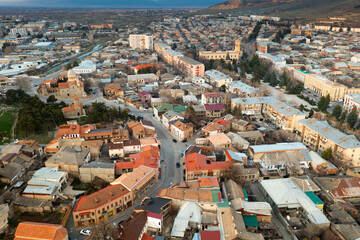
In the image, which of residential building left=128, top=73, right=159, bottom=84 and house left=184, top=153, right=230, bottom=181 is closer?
house left=184, top=153, right=230, bottom=181

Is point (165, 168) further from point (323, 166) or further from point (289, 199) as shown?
point (323, 166)

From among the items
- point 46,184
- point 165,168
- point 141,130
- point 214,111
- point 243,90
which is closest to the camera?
point 46,184

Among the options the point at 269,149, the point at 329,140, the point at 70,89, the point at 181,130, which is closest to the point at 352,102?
the point at 329,140

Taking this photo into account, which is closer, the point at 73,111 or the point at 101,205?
the point at 101,205

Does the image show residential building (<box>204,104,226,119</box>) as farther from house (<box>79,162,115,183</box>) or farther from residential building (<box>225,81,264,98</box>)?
house (<box>79,162,115,183</box>)

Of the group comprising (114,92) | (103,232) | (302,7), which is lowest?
(103,232)

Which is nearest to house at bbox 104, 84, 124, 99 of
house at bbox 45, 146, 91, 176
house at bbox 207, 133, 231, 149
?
house at bbox 45, 146, 91, 176
